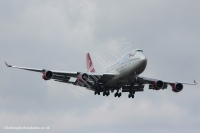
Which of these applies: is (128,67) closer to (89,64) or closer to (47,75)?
(47,75)

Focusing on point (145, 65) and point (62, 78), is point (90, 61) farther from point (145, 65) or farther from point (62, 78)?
point (145, 65)

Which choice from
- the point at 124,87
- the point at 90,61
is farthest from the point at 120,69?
the point at 90,61

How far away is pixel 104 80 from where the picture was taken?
77188 mm

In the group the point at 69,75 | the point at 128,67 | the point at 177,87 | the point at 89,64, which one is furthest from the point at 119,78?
the point at 89,64

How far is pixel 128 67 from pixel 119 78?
3.10 metres

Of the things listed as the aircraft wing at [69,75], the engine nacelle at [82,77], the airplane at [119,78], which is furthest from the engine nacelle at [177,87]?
the engine nacelle at [82,77]

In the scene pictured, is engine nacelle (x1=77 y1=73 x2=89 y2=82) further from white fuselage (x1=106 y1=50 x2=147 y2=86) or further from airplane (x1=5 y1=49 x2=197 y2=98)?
white fuselage (x1=106 y1=50 x2=147 y2=86)

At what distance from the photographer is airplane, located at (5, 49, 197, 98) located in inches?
2803

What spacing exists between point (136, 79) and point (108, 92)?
20.0ft

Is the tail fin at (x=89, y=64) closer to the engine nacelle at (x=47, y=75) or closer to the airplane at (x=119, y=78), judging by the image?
the airplane at (x=119, y=78)

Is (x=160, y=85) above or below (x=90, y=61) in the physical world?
below

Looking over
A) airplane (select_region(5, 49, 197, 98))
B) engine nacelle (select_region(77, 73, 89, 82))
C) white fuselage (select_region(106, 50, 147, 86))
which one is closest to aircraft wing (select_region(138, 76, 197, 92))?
airplane (select_region(5, 49, 197, 98))

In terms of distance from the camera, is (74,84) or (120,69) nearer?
(120,69)

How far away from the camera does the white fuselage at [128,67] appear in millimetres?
70250
